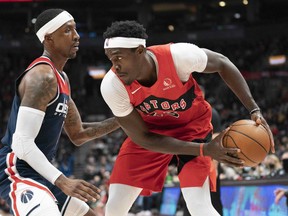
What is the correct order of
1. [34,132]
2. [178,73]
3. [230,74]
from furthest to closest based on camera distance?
[230,74] < [178,73] < [34,132]

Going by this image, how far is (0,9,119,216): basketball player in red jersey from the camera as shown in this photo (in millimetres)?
3492

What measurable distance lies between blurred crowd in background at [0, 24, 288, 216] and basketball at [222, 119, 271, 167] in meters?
10.4

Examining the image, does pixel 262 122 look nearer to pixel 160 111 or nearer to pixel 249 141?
pixel 249 141

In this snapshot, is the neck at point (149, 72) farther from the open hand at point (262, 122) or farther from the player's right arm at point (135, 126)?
the open hand at point (262, 122)

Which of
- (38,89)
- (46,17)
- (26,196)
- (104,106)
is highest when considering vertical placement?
(46,17)

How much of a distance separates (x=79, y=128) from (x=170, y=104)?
90 cm

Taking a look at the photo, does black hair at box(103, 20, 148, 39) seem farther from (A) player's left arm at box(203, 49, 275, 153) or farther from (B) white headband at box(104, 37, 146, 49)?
(A) player's left arm at box(203, 49, 275, 153)

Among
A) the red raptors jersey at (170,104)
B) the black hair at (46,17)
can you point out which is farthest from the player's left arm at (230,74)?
the black hair at (46,17)

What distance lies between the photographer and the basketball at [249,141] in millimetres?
3686

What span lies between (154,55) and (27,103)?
92 cm

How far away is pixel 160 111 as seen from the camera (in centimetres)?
402

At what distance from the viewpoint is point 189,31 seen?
24078 millimetres

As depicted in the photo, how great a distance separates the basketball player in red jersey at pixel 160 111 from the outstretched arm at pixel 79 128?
36 centimetres

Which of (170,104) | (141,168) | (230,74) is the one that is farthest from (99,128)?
(230,74)
